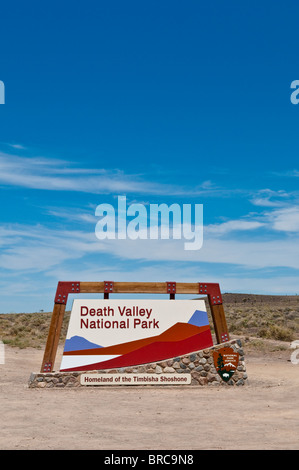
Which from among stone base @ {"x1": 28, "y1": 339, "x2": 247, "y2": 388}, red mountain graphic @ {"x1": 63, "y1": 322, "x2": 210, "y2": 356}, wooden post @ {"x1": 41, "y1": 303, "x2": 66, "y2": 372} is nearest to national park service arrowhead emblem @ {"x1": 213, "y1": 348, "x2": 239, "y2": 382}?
stone base @ {"x1": 28, "y1": 339, "x2": 247, "y2": 388}

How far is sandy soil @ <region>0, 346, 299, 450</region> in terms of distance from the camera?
10.6 metres

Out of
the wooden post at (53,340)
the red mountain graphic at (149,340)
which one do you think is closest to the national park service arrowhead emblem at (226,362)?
the red mountain graphic at (149,340)

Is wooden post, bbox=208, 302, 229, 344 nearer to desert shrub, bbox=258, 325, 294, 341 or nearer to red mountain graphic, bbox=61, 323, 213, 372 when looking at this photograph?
red mountain graphic, bbox=61, 323, 213, 372

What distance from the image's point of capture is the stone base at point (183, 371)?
18281 millimetres

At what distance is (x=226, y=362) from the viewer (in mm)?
18953

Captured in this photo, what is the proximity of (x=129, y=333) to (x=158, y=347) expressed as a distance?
1067 millimetres

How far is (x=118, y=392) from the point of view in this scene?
17.6m

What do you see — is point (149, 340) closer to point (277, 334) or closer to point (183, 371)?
point (183, 371)

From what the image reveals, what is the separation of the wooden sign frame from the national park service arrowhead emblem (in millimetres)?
570

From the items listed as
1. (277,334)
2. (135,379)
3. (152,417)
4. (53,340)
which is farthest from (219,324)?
(277,334)

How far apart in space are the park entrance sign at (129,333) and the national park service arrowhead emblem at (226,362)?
54cm
